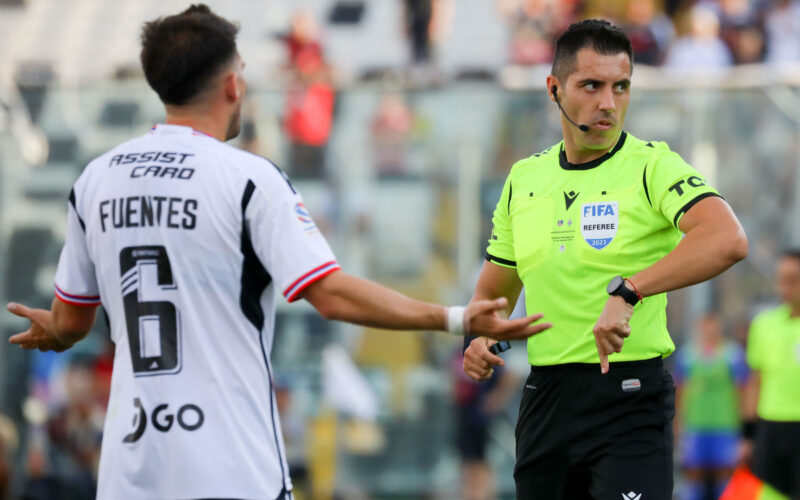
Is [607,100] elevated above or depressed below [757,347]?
above

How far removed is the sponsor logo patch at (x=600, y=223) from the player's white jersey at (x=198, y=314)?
49.5 inches

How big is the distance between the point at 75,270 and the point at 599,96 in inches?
84.2

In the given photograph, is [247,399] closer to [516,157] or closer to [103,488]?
[103,488]

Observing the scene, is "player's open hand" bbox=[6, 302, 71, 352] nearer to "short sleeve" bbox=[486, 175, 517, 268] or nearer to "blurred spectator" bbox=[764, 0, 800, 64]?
"short sleeve" bbox=[486, 175, 517, 268]

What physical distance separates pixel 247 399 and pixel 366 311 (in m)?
0.49

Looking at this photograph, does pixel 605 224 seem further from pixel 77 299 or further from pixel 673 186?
pixel 77 299

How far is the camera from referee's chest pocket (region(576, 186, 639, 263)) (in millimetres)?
4348

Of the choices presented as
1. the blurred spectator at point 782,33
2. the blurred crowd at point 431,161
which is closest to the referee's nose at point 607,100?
the blurred crowd at point 431,161

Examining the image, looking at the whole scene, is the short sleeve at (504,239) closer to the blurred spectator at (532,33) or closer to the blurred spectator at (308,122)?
the blurred spectator at (308,122)

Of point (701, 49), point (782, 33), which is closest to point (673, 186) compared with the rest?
point (701, 49)

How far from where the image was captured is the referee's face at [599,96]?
14.6 ft

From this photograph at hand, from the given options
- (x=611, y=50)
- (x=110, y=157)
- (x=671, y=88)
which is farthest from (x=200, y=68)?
(x=671, y=88)

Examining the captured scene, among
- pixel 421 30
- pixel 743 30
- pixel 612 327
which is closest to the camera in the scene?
pixel 612 327

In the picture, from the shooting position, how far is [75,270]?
Answer: 3.97 metres
